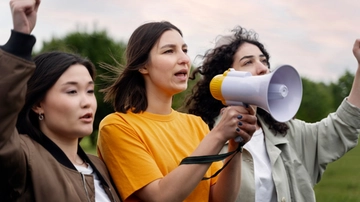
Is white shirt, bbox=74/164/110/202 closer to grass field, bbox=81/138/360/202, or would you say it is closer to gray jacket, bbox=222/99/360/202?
gray jacket, bbox=222/99/360/202

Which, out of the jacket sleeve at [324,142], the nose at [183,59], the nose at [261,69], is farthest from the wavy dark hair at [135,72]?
the jacket sleeve at [324,142]

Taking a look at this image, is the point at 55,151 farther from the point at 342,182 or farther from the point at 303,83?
the point at 303,83

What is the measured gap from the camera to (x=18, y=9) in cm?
252

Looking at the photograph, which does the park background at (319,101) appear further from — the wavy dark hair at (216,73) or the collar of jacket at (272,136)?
the collar of jacket at (272,136)

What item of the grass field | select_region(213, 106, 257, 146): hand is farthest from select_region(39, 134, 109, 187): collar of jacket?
the grass field

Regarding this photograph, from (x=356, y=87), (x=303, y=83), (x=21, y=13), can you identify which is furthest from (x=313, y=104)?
(x=21, y=13)

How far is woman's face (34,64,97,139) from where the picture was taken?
3.09 m

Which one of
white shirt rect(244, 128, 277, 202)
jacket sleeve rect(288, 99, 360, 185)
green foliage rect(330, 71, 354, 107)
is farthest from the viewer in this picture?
green foliage rect(330, 71, 354, 107)

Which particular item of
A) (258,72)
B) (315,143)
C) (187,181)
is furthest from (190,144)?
(315,143)

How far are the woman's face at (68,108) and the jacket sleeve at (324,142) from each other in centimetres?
193

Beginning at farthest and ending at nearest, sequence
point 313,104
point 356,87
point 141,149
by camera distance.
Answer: point 313,104, point 356,87, point 141,149

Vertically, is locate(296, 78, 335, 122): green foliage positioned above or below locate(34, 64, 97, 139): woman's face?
below

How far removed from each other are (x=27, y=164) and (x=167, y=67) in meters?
1.12

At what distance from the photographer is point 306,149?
14.6 ft
